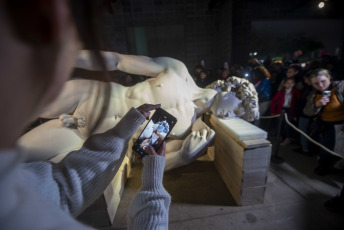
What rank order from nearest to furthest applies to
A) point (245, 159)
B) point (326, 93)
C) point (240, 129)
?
point (245, 159) < point (240, 129) < point (326, 93)

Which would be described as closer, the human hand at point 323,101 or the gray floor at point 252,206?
the gray floor at point 252,206

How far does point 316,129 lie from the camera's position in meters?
2.02

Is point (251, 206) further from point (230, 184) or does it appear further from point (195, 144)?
point (195, 144)

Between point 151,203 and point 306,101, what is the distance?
8.81 ft

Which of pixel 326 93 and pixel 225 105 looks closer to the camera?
pixel 225 105

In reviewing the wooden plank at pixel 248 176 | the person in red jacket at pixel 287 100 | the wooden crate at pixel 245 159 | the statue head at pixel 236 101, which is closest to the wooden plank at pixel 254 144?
the wooden crate at pixel 245 159

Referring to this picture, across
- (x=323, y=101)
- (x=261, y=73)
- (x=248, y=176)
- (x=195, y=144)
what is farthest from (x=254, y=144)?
(x=261, y=73)

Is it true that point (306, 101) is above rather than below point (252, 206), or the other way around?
above

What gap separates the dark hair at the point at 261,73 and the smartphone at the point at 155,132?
229 centimetres

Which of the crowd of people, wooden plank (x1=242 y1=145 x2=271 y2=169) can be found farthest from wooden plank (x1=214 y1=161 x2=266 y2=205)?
the crowd of people

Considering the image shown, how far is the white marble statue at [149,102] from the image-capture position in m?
1.22

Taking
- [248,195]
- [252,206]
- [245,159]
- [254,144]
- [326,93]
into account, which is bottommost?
[252,206]

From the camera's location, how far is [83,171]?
70 centimetres

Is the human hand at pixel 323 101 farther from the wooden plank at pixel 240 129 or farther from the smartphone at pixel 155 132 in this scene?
the smartphone at pixel 155 132
